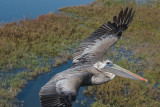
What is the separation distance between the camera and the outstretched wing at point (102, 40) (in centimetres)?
574

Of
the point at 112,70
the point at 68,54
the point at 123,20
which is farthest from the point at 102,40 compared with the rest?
the point at 68,54

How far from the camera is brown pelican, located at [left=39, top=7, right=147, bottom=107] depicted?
3688mm

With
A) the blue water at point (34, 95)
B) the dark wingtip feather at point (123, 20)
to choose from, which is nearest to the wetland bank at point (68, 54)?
the blue water at point (34, 95)

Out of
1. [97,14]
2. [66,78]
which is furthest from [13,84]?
[97,14]

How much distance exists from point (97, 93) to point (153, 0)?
662 inches

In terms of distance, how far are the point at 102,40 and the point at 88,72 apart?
141 cm

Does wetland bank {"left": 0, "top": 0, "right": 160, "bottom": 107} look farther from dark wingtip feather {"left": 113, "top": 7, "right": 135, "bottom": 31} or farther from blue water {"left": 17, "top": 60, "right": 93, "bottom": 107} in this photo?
dark wingtip feather {"left": 113, "top": 7, "right": 135, "bottom": 31}

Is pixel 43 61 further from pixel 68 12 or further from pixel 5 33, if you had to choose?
pixel 68 12

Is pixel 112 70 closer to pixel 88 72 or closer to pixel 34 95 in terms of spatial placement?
pixel 88 72

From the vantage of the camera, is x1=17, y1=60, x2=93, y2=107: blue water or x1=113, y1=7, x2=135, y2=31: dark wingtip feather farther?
x1=17, y1=60, x2=93, y2=107: blue water

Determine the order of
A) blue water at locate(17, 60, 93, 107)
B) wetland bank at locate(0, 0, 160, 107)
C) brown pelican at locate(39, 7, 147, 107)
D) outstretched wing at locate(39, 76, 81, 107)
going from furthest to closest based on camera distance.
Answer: wetland bank at locate(0, 0, 160, 107) → blue water at locate(17, 60, 93, 107) → brown pelican at locate(39, 7, 147, 107) → outstretched wing at locate(39, 76, 81, 107)

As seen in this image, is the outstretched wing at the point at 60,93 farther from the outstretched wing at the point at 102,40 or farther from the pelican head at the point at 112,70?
the outstretched wing at the point at 102,40

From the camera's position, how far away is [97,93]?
21.9 feet

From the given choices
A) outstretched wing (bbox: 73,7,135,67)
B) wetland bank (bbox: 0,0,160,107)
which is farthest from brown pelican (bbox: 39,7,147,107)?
wetland bank (bbox: 0,0,160,107)
